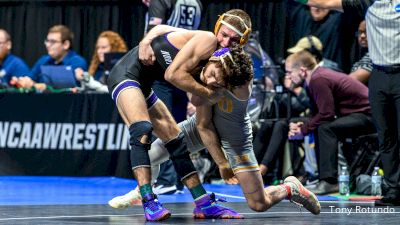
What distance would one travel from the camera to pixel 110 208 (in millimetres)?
7766

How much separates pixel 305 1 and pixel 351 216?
2104mm

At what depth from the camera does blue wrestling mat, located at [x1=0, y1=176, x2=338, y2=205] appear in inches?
345

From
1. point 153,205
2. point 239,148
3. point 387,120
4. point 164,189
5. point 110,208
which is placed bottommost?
point 164,189

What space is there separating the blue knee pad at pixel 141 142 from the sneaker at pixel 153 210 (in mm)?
245

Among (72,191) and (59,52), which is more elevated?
(59,52)

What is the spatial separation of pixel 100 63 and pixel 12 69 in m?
1.07

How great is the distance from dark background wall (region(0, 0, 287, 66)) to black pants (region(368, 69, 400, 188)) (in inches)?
181

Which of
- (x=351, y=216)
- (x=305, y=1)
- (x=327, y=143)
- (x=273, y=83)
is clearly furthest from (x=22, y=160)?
(x=351, y=216)

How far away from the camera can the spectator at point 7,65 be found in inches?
482

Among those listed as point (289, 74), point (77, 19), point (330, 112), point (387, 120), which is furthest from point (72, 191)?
point (77, 19)

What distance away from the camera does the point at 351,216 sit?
697 cm

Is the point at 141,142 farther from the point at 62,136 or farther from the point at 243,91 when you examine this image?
the point at 62,136

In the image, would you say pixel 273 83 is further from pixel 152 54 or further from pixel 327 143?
pixel 152 54

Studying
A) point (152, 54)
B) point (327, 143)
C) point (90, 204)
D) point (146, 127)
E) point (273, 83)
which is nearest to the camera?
point (146, 127)
